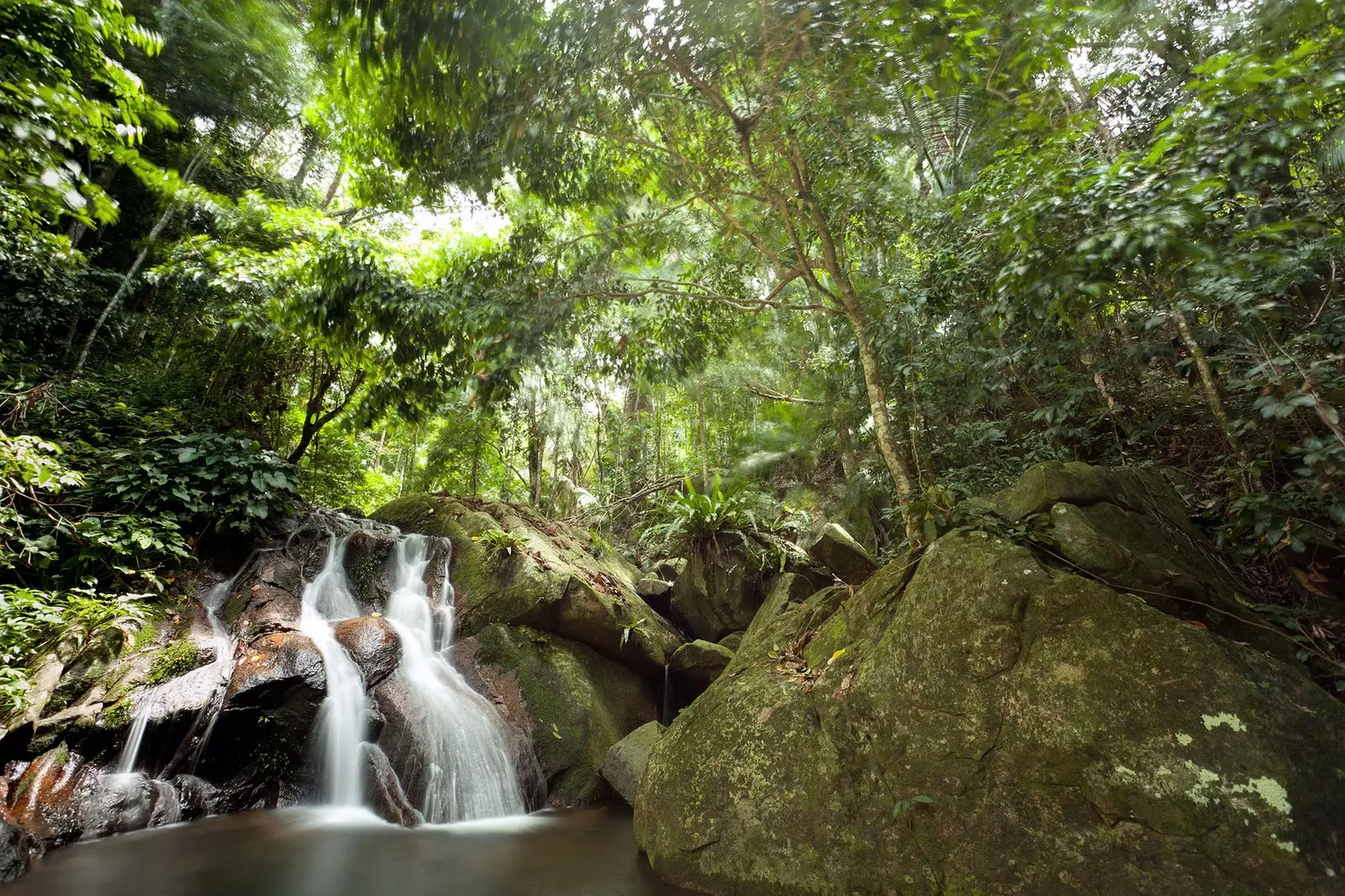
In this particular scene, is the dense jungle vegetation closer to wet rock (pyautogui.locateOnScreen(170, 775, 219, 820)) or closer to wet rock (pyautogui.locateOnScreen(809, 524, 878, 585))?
wet rock (pyautogui.locateOnScreen(809, 524, 878, 585))

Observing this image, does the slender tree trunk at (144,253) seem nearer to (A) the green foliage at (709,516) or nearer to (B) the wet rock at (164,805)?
(B) the wet rock at (164,805)

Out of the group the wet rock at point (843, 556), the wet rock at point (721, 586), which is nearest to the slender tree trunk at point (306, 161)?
the wet rock at point (721, 586)

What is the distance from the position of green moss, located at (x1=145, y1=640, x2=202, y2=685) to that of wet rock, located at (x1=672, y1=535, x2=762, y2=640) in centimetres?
564

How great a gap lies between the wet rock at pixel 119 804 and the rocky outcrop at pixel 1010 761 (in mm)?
3885

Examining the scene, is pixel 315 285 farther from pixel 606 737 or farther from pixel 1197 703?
pixel 1197 703

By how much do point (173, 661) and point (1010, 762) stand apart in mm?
6739

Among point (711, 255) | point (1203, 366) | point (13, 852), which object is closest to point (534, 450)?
point (711, 255)

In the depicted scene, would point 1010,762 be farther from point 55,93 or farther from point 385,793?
point 55,93

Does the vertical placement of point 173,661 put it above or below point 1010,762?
above

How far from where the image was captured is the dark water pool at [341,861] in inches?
148

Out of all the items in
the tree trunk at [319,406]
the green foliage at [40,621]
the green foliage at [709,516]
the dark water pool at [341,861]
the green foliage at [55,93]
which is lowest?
the dark water pool at [341,861]

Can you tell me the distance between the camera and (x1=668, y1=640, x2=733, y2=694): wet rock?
730 centimetres

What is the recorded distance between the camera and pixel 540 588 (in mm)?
7453

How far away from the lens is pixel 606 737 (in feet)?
21.3
